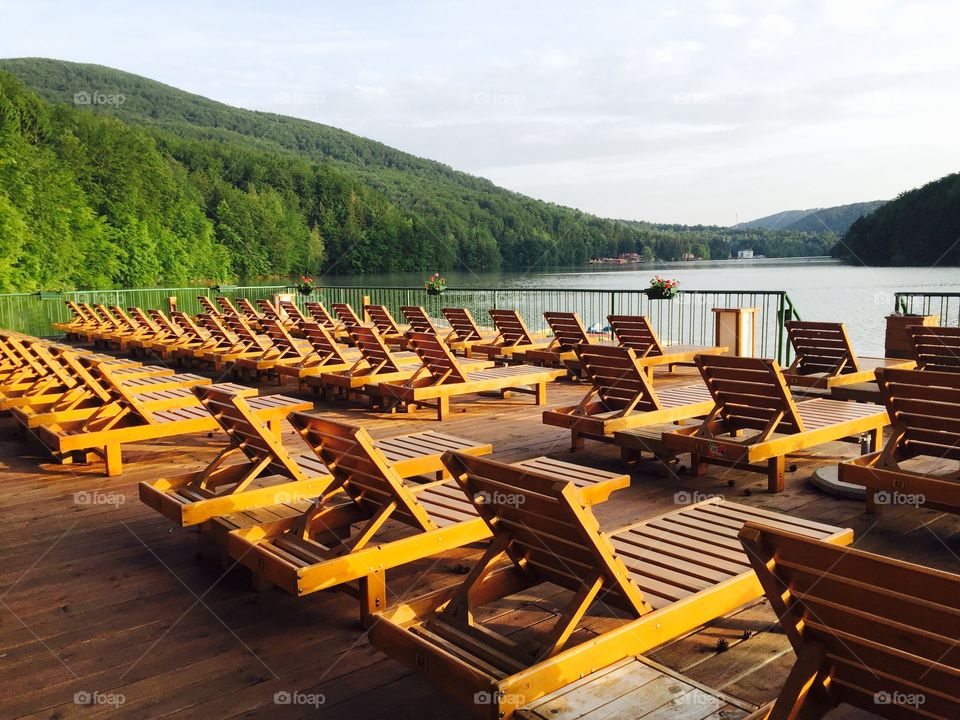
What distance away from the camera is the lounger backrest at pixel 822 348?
24.2 feet

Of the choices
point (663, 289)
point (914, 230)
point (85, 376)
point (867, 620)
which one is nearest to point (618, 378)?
point (85, 376)

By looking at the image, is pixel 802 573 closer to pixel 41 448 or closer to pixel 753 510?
pixel 753 510

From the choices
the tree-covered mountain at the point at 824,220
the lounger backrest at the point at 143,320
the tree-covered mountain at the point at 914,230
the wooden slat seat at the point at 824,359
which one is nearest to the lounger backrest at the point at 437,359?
the wooden slat seat at the point at 824,359

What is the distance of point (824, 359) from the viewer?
300 inches

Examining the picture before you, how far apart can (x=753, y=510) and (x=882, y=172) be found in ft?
77.2

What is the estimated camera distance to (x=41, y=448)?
22.9ft

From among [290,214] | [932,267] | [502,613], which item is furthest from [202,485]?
[290,214]

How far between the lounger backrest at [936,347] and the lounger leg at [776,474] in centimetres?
267

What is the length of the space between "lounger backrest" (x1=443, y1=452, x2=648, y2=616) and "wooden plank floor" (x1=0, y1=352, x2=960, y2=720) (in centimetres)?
45

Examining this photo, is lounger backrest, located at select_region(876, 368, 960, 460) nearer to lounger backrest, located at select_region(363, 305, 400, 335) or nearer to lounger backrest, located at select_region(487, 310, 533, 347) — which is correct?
lounger backrest, located at select_region(487, 310, 533, 347)

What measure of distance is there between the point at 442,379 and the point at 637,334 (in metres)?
2.61

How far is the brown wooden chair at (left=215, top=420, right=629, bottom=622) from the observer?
10.6 feet

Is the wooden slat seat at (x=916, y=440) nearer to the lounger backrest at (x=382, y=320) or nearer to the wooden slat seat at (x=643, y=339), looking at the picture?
the wooden slat seat at (x=643, y=339)

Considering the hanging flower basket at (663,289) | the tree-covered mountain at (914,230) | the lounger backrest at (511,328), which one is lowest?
the lounger backrest at (511,328)
